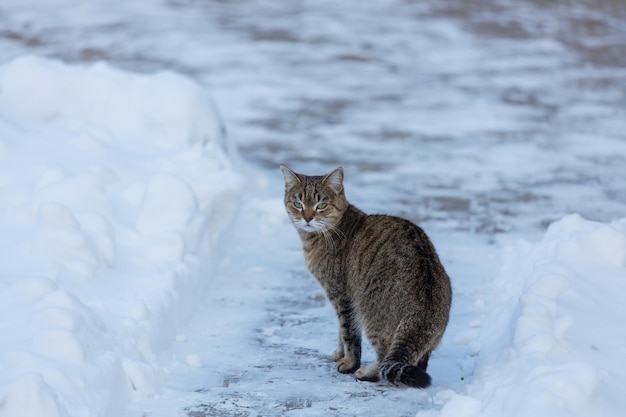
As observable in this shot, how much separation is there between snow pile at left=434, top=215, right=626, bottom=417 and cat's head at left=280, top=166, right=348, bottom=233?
1.05 m

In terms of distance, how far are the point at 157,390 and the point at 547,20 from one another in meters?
13.0

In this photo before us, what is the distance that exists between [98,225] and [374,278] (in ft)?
5.25

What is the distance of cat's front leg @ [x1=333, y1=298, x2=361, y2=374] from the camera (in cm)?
482

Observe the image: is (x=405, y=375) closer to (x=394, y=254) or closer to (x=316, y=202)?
(x=394, y=254)

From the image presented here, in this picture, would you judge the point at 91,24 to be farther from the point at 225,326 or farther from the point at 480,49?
the point at 225,326

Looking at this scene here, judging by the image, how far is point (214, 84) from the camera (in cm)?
1140

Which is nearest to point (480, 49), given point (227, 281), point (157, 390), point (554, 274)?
point (227, 281)

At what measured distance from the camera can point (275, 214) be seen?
724cm

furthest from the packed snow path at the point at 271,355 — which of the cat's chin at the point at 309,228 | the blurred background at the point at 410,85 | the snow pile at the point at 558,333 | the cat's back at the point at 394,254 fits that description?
the blurred background at the point at 410,85

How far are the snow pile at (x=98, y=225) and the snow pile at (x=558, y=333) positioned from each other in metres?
1.54

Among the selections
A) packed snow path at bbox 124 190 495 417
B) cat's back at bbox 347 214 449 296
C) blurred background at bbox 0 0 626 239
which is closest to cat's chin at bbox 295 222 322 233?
cat's back at bbox 347 214 449 296

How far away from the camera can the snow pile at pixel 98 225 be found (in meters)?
3.89

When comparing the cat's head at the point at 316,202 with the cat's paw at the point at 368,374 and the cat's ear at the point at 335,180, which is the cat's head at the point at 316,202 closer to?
the cat's ear at the point at 335,180

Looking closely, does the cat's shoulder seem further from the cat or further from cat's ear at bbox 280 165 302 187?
cat's ear at bbox 280 165 302 187
